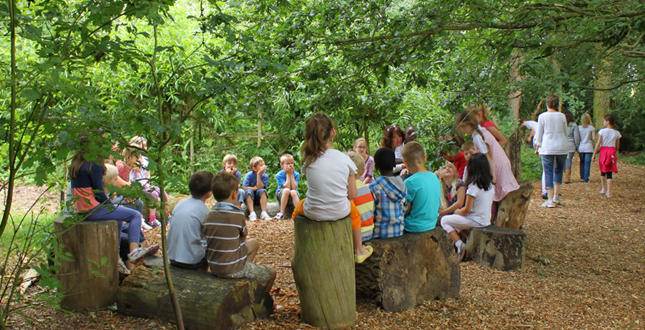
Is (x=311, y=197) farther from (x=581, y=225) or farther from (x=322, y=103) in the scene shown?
(x=581, y=225)

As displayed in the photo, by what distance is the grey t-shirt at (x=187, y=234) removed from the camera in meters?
3.69

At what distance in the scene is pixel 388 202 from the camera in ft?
13.4

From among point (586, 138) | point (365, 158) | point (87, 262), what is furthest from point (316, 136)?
point (586, 138)

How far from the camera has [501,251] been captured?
5047 millimetres

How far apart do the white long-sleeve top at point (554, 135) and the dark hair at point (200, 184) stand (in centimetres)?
627

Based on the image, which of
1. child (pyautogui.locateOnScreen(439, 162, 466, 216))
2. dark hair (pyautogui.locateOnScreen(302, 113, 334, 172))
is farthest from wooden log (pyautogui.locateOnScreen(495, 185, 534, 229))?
dark hair (pyautogui.locateOnScreen(302, 113, 334, 172))

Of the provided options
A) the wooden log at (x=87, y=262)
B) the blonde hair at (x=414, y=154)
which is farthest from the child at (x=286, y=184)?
the wooden log at (x=87, y=262)

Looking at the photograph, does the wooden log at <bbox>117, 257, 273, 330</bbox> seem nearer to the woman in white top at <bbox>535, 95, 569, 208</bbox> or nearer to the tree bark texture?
the tree bark texture

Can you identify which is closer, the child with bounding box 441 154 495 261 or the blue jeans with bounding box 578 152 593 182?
the child with bounding box 441 154 495 261

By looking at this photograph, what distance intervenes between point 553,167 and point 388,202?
5277mm

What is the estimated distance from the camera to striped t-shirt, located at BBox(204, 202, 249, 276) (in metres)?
3.46

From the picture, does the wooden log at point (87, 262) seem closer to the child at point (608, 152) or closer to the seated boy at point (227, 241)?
the seated boy at point (227, 241)

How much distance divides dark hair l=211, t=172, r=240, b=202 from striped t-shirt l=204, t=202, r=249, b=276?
4.2 inches

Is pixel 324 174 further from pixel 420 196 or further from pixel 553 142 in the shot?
pixel 553 142
